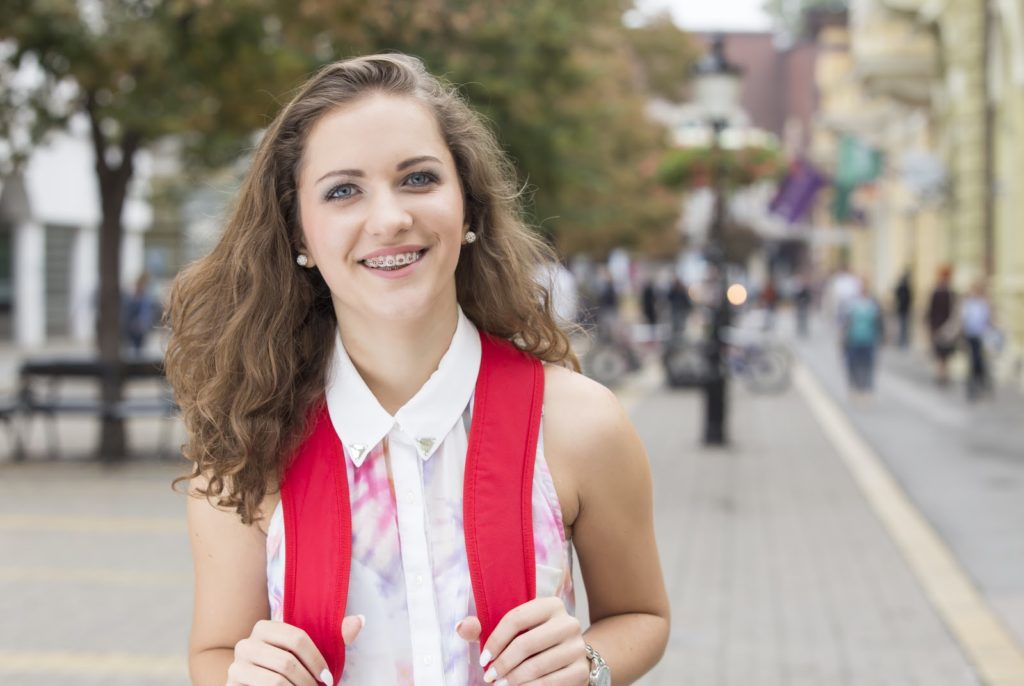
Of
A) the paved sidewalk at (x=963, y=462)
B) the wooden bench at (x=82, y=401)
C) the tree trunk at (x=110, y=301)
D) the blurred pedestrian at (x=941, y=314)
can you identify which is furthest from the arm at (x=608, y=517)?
the blurred pedestrian at (x=941, y=314)

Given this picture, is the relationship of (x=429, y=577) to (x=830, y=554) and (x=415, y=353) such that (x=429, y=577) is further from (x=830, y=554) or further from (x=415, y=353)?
(x=830, y=554)

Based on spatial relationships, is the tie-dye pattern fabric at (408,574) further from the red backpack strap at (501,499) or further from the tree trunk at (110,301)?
the tree trunk at (110,301)

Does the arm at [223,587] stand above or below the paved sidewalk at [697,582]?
above

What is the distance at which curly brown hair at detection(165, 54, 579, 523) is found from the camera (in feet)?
6.85

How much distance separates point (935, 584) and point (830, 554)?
3.02ft

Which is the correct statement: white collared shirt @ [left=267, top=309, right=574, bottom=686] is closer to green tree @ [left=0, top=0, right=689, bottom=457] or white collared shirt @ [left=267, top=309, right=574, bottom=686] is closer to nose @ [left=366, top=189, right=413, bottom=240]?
nose @ [left=366, top=189, right=413, bottom=240]

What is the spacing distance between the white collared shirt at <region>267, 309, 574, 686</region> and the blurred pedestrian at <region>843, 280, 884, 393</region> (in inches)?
642

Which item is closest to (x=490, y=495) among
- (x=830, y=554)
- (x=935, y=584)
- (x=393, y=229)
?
(x=393, y=229)

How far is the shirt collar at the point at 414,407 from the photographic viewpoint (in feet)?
6.75

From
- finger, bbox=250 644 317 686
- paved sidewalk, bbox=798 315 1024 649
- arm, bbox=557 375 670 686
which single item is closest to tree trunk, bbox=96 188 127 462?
paved sidewalk, bbox=798 315 1024 649

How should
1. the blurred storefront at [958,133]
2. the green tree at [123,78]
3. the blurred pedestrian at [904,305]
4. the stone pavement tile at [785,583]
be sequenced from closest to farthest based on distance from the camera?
the stone pavement tile at [785,583] → the green tree at [123,78] → the blurred storefront at [958,133] → the blurred pedestrian at [904,305]

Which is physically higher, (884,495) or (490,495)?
(490,495)

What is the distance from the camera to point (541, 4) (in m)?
17.5

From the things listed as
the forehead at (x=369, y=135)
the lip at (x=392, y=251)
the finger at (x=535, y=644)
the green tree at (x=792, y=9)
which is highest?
the green tree at (x=792, y=9)
